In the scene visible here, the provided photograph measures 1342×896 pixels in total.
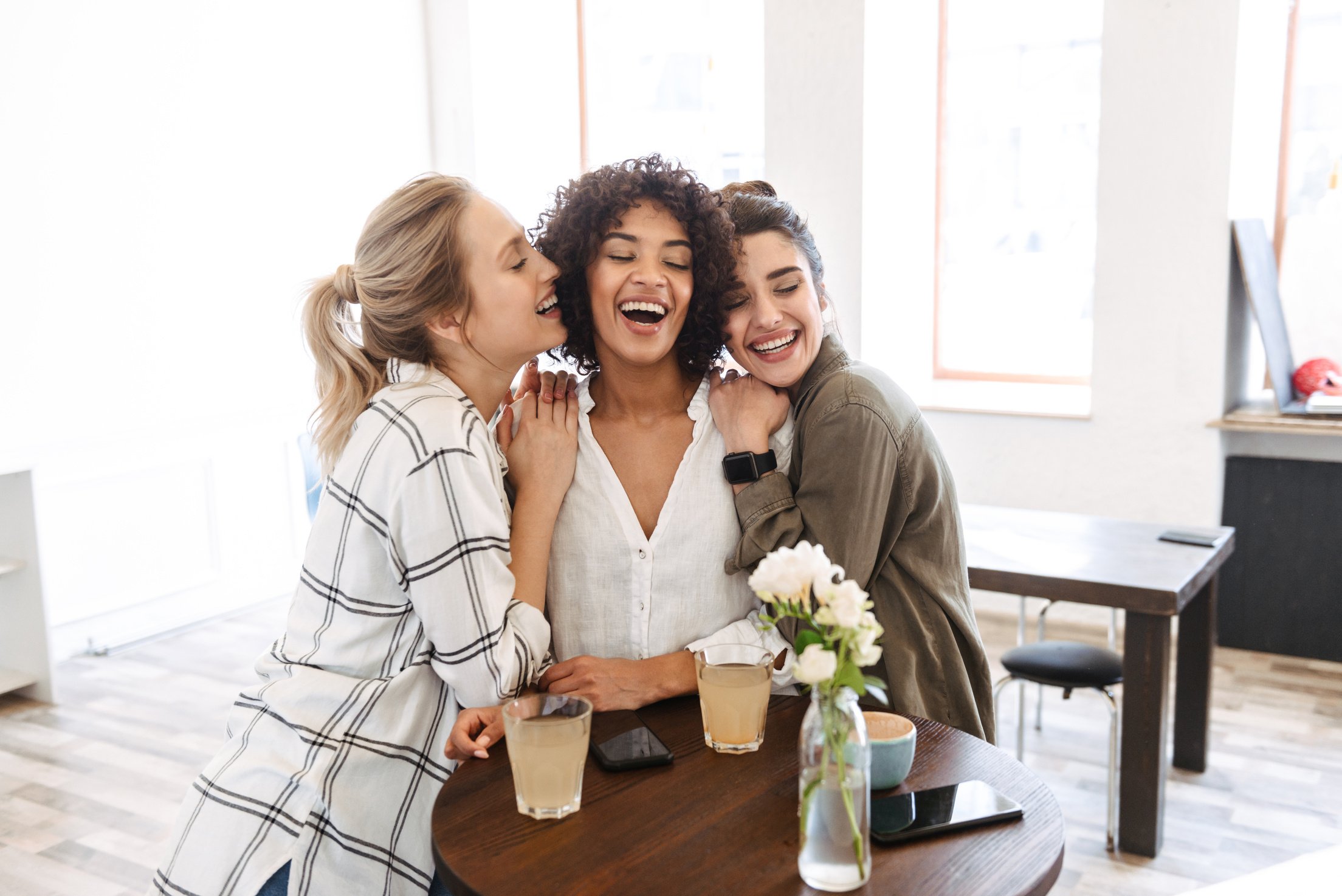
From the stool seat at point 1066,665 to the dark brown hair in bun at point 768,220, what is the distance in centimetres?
144

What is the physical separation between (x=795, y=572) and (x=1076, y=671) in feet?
6.64

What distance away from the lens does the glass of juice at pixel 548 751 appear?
1.14 meters

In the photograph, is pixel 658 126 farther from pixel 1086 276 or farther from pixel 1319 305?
pixel 1319 305

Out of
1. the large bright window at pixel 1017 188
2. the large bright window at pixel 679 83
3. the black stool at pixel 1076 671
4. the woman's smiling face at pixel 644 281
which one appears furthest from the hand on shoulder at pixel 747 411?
the large bright window at pixel 679 83

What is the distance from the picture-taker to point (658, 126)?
5.60 meters

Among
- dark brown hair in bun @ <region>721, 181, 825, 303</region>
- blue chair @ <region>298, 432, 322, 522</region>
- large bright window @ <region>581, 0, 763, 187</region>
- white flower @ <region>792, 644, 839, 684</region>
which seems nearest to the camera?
white flower @ <region>792, 644, 839, 684</region>

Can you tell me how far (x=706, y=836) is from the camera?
1.12m

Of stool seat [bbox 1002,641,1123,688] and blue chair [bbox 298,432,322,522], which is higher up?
blue chair [bbox 298,432,322,522]

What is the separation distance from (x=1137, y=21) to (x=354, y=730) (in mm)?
3689

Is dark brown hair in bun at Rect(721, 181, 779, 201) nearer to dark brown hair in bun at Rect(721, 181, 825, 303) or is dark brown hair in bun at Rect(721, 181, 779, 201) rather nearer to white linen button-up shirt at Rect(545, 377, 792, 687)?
dark brown hair in bun at Rect(721, 181, 825, 303)

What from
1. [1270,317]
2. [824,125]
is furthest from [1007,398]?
[824,125]

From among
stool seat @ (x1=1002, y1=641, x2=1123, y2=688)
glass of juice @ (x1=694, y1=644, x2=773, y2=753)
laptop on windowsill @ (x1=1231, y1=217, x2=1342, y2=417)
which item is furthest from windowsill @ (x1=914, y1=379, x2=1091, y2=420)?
glass of juice @ (x1=694, y1=644, x2=773, y2=753)

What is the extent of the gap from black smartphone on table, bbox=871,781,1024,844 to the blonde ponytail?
0.87 meters

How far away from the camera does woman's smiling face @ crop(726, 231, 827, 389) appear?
1648 millimetres
